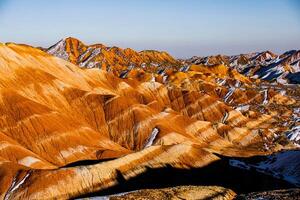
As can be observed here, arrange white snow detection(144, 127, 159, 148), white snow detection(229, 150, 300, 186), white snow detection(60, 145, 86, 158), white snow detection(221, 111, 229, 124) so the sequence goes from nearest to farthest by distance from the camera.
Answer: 1. white snow detection(229, 150, 300, 186)
2. white snow detection(60, 145, 86, 158)
3. white snow detection(144, 127, 159, 148)
4. white snow detection(221, 111, 229, 124)

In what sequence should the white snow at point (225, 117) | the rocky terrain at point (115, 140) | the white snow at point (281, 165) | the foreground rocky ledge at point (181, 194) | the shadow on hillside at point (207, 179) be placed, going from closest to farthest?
1. the foreground rocky ledge at point (181, 194)
2. the rocky terrain at point (115, 140)
3. the shadow on hillside at point (207, 179)
4. the white snow at point (281, 165)
5. the white snow at point (225, 117)

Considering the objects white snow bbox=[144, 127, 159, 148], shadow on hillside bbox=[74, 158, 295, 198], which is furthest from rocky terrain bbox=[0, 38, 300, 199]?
white snow bbox=[144, 127, 159, 148]

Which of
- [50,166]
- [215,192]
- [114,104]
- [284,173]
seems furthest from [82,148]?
[215,192]

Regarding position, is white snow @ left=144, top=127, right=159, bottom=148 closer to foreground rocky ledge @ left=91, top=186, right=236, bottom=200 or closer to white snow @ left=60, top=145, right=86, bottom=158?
white snow @ left=60, top=145, right=86, bottom=158

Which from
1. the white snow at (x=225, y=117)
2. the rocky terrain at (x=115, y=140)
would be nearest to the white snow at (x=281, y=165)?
the rocky terrain at (x=115, y=140)

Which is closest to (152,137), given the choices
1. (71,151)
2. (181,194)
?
(71,151)

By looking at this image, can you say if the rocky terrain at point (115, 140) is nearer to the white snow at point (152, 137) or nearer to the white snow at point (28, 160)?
the white snow at point (28, 160)

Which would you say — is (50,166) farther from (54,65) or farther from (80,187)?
(54,65)

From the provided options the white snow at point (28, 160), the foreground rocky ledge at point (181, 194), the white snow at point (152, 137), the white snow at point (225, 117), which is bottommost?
the white snow at point (225, 117)

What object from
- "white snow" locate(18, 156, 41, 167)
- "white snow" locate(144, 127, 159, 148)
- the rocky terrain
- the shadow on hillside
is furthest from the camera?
"white snow" locate(144, 127, 159, 148)
